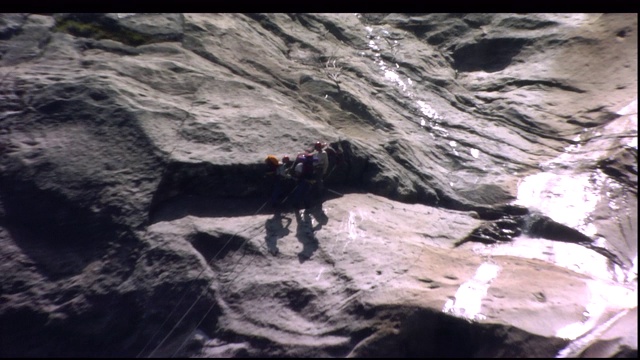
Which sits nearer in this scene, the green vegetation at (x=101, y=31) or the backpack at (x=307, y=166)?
the backpack at (x=307, y=166)

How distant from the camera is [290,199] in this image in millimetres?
9406

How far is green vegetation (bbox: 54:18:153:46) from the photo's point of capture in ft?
38.1

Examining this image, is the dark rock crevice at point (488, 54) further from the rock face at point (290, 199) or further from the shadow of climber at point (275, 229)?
the shadow of climber at point (275, 229)

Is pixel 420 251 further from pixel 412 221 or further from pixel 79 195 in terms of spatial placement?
pixel 79 195

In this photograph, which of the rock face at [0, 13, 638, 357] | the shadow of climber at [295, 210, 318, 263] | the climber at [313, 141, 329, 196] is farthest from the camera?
the climber at [313, 141, 329, 196]

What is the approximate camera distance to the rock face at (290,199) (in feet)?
23.1

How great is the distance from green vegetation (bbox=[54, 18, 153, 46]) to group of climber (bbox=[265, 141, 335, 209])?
4.50 meters

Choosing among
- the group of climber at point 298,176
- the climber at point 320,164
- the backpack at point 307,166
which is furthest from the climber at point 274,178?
the climber at point 320,164

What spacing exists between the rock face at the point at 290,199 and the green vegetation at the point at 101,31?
1.5 inches

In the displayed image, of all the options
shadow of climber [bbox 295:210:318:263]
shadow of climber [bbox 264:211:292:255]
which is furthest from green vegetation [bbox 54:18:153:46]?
shadow of climber [bbox 295:210:318:263]

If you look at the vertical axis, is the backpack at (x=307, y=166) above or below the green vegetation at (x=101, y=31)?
below

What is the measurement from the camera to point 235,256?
8234 mm

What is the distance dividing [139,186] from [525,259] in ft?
18.5

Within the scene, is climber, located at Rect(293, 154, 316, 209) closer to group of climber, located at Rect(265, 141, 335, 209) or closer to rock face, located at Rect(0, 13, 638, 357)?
group of climber, located at Rect(265, 141, 335, 209)
